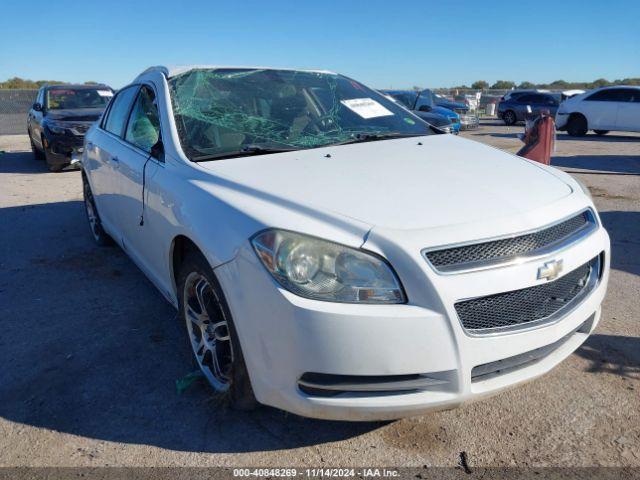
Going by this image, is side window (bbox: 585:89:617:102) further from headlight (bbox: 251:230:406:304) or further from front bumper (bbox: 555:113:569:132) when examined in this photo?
headlight (bbox: 251:230:406:304)

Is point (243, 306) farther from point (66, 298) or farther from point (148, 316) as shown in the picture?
point (66, 298)

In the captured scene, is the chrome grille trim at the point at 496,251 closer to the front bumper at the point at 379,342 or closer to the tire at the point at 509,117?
the front bumper at the point at 379,342

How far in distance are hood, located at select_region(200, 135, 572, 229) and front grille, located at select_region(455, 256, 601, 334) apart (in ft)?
1.06

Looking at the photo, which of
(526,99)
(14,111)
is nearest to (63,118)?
(14,111)

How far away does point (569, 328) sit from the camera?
226cm

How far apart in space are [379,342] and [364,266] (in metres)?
0.28

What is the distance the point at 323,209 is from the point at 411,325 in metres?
0.60

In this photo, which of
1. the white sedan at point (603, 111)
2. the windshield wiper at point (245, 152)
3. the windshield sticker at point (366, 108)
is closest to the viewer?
the windshield wiper at point (245, 152)

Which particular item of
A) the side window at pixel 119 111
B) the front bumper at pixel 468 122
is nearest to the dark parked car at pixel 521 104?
the front bumper at pixel 468 122

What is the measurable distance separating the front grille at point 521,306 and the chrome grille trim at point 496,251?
0.41ft

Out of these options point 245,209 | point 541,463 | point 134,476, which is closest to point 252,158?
point 245,209

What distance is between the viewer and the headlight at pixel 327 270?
6.45 ft

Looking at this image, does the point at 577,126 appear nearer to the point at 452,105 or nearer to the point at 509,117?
the point at 452,105

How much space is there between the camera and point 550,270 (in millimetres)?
2123
